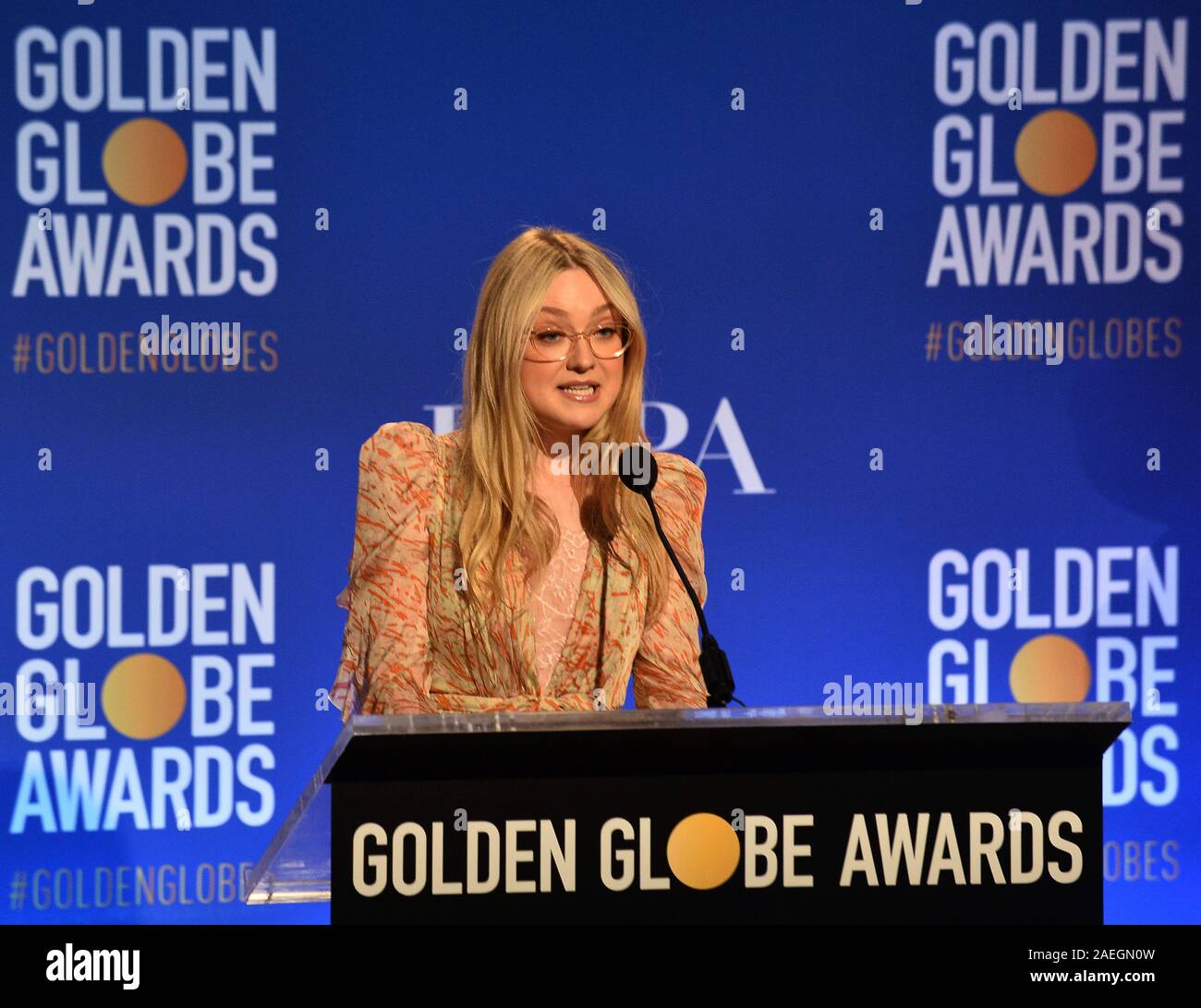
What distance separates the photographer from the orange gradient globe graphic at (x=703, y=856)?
174 cm

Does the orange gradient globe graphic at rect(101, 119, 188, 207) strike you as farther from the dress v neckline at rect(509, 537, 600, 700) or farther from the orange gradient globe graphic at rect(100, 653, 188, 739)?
the dress v neckline at rect(509, 537, 600, 700)

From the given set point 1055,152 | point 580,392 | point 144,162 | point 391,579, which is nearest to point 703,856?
point 391,579

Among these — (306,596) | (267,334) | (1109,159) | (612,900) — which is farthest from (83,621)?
(1109,159)

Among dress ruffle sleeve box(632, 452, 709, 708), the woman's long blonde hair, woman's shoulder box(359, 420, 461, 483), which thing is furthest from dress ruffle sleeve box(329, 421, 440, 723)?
dress ruffle sleeve box(632, 452, 709, 708)

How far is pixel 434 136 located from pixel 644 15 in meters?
0.66

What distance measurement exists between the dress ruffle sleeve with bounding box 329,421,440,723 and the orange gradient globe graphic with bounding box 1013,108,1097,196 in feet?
6.80

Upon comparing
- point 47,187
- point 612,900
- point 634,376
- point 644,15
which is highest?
point 644,15

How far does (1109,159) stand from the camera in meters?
4.34

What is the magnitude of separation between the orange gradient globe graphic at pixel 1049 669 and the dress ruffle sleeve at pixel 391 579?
2.03m

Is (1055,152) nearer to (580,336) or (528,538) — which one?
(580,336)

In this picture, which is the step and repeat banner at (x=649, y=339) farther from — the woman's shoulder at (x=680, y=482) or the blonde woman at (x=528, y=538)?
the blonde woman at (x=528, y=538)

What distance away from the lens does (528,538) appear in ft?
10.6

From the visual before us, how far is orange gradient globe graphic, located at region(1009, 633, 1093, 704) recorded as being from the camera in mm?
4375

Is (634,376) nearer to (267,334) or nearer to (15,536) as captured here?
(267,334)
